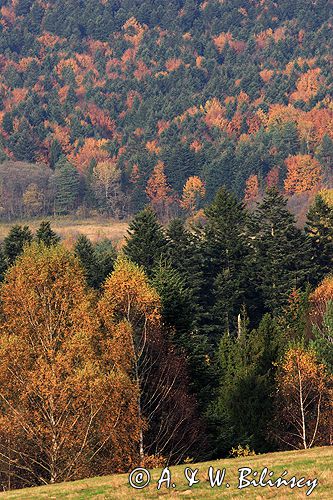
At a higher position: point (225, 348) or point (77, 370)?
point (77, 370)

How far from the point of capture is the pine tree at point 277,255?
3964 inches

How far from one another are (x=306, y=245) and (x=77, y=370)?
67.9 m

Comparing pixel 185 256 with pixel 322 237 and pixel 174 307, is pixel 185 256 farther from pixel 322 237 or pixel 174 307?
pixel 174 307

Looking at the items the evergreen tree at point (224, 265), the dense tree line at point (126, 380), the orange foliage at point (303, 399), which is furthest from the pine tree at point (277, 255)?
the orange foliage at point (303, 399)

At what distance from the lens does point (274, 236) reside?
10588 centimetres

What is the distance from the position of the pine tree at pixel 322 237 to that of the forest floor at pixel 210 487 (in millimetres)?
72823

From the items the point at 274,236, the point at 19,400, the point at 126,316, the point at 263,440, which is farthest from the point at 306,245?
the point at 19,400

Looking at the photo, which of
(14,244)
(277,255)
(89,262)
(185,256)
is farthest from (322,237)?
(14,244)

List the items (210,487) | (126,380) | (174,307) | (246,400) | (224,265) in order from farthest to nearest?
(224,265)
(246,400)
(174,307)
(126,380)
(210,487)

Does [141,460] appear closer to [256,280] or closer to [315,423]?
[315,423]

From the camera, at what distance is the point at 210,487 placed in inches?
1236

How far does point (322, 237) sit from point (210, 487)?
8029 centimetres

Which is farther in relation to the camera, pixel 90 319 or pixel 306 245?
pixel 306 245

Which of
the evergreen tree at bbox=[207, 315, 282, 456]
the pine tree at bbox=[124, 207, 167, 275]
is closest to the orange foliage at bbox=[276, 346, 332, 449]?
the evergreen tree at bbox=[207, 315, 282, 456]
